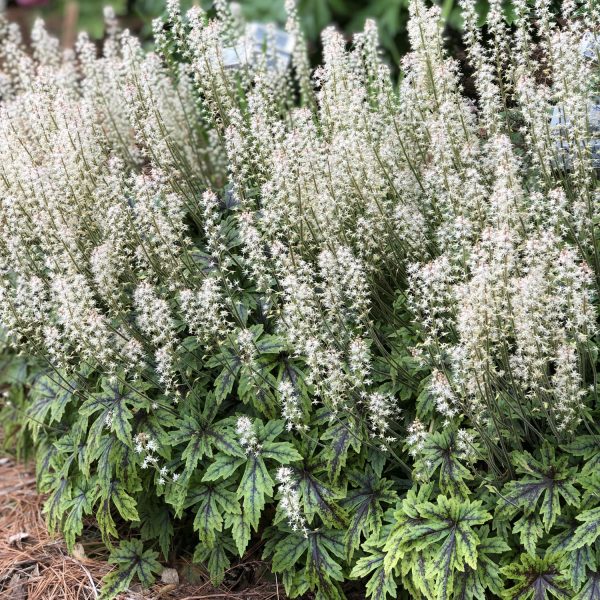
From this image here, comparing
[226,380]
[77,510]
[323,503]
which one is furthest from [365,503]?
[77,510]

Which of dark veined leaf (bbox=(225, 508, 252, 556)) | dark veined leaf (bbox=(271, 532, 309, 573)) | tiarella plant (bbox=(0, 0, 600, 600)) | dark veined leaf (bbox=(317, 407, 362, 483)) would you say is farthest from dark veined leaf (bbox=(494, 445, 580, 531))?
dark veined leaf (bbox=(225, 508, 252, 556))

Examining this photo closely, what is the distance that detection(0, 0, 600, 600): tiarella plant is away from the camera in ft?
12.1

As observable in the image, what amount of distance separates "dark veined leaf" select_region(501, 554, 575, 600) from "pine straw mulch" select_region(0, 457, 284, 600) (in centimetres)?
130

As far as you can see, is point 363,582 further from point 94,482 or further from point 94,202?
point 94,202

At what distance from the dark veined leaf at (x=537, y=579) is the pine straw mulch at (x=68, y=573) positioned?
130 cm

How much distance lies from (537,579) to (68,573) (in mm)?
2677

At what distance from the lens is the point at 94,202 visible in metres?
A: 5.11

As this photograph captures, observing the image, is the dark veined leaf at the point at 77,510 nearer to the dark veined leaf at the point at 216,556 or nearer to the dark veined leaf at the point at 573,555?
the dark veined leaf at the point at 216,556

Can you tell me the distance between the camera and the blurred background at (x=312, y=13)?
29.4 ft

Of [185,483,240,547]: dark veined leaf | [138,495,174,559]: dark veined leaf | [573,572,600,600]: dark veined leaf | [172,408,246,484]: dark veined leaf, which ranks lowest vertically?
[573,572,600,600]: dark veined leaf

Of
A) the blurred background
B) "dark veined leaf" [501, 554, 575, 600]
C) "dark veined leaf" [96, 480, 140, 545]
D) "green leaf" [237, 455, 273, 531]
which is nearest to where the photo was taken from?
"dark veined leaf" [501, 554, 575, 600]

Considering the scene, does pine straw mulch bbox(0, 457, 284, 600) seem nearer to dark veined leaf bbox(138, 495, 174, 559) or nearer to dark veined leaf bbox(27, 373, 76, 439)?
dark veined leaf bbox(138, 495, 174, 559)

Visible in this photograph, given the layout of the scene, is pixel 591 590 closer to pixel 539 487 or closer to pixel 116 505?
pixel 539 487

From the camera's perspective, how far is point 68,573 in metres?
4.73
